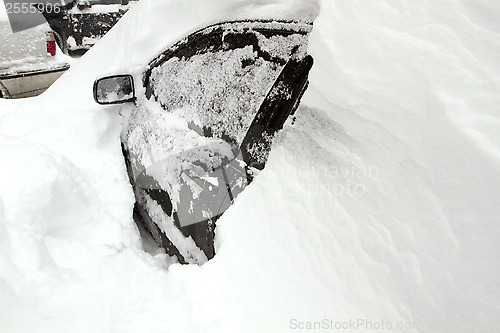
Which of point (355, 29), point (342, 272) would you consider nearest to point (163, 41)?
point (355, 29)

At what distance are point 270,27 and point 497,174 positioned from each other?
3.11ft

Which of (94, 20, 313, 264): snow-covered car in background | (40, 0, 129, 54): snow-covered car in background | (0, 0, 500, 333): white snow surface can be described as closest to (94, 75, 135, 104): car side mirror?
(94, 20, 313, 264): snow-covered car in background

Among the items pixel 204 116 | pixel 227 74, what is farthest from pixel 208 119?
pixel 227 74

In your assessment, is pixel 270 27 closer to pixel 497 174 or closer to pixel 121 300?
pixel 497 174

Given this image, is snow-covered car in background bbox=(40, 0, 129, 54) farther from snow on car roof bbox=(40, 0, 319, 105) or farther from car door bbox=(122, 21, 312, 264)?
car door bbox=(122, 21, 312, 264)

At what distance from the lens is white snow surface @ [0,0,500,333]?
92 cm

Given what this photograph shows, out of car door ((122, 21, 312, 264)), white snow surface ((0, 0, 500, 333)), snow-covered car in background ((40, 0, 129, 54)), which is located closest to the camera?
white snow surface ((0, 0, 500, 333))

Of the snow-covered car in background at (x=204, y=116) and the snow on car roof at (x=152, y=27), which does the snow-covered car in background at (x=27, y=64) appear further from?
the snow-covered car in background at (x=204, y=116)

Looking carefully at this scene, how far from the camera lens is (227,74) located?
5.17 ft

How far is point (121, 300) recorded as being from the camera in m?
1.62

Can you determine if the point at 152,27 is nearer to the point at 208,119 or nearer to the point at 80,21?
the point at 208,119

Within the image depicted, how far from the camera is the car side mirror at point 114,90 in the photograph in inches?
91.0

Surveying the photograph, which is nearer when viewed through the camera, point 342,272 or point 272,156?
point 342,272

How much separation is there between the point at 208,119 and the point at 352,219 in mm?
866
